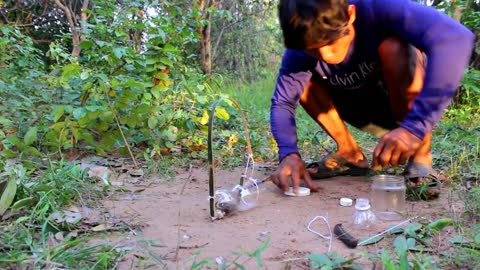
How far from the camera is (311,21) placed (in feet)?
5.26

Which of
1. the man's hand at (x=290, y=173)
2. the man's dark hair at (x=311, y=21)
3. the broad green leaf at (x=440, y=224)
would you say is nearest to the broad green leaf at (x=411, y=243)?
the broad green leaf at (x=440, y=224)

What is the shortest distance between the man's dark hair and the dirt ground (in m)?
0.63

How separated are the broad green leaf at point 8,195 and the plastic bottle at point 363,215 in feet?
3.80

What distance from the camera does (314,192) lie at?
201 cm

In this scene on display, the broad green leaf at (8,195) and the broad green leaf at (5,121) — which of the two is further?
the broad green leaf at (5,121)

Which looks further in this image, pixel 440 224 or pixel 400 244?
pixel 440 224

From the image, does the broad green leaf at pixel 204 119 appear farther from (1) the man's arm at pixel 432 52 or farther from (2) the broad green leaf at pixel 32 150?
(1) the man's arm at pixel 432 52

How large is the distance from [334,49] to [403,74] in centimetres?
31

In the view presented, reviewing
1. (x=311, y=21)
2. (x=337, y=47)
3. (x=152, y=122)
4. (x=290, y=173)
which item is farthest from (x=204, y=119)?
(x=311, y=21)

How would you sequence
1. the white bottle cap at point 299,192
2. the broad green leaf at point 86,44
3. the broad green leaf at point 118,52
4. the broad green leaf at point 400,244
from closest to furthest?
1. the broad green leaf at point 400,244
2. the white bottle cap at point 299,192
3. the broad green leaf at point 118,52
4. the broad green leaf at point 86,44

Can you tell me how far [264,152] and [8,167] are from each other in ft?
4.93

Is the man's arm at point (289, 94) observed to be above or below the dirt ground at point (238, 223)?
above

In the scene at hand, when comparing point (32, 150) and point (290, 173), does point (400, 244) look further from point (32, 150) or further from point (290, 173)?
point (32, 150)

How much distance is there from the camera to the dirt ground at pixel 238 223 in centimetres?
132
